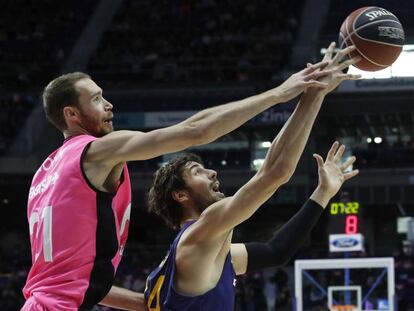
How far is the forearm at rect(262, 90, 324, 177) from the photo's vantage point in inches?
134

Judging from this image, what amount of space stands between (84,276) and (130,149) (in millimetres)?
547

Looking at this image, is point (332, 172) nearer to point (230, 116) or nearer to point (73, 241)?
point (230, 116)

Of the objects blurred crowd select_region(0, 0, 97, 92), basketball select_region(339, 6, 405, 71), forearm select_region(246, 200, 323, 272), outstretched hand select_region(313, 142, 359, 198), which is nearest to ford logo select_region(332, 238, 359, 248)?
blurred crowd select_region(0, 0, 97, 92)

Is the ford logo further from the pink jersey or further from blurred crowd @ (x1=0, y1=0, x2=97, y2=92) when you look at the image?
the pink jersey

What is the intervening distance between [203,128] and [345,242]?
1238 centimetres

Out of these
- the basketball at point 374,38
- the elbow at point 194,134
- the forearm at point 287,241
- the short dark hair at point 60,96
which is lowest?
the forearm at point 287,241

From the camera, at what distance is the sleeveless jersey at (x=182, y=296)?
358 centimetres

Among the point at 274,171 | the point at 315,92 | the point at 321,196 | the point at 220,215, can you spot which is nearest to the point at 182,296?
the point at 220,215

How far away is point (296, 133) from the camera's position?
3.45 meters

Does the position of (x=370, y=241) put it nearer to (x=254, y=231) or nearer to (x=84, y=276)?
(x=254, y=231)

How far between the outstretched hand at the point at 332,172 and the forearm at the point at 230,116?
36.4 inches

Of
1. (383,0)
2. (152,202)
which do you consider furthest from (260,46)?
(152,202)

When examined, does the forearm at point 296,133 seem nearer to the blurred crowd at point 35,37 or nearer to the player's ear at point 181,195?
the player's ear at point 181,195

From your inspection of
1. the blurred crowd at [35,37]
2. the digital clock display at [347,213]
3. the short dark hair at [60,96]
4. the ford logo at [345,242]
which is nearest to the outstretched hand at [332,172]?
the short dark hair at [60,96]
